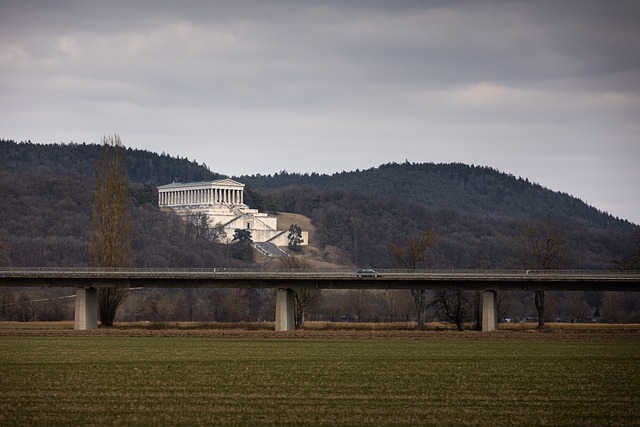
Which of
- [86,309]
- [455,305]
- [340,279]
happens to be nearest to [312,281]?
[340,279]

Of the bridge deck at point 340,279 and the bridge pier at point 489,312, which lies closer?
the bridge pier at point 489,312

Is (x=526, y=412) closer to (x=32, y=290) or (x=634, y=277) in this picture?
(x=634, y=277)

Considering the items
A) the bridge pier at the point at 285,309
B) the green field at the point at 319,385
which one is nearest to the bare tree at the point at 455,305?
the bridge pier at the point at 285,309

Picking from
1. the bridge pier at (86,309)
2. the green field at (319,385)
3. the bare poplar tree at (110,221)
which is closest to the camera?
the green field at (319,385)

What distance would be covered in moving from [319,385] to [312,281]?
220 ft

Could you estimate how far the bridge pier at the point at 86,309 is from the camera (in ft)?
355

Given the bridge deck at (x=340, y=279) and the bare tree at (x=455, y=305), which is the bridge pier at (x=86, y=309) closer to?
the bridge deck at (x=340, y=279)

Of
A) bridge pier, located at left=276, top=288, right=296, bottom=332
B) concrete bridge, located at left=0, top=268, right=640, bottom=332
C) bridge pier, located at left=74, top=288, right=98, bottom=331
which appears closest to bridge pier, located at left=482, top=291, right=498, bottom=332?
concrete bridge, located at left=0, top=268, right=640, bottom=332

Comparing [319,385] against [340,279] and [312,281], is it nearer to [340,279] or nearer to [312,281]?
[340,279]

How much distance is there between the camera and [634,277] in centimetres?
10412

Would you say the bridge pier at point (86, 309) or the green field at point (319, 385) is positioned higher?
the bridge pier at point (86, 309)

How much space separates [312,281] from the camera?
4363 inches

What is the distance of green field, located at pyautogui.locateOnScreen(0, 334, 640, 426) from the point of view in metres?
35.4

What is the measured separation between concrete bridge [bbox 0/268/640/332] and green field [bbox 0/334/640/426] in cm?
3752
